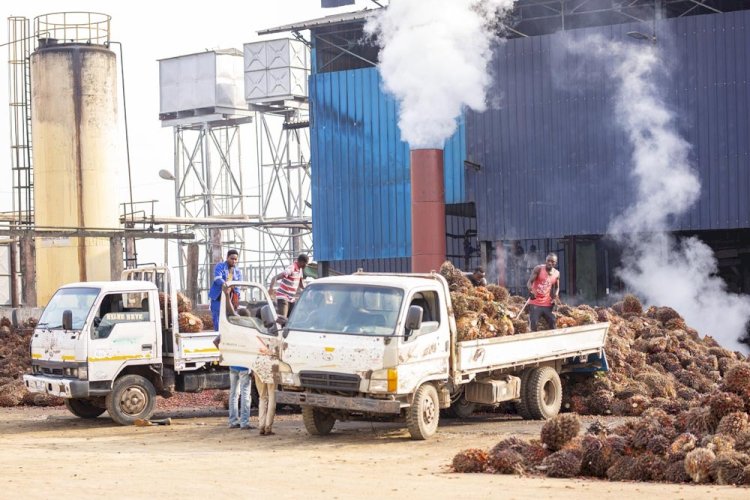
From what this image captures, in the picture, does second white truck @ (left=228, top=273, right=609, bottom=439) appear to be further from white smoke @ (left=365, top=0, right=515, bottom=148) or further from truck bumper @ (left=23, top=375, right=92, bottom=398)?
white smoke @ (left=365, top=0, right=515, bottom=148)

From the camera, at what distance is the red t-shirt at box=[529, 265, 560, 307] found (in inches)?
787

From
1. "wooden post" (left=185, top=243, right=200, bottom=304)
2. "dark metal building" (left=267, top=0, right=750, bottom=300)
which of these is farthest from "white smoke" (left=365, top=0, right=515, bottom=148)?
"wooden post" (left=185, top=243, right=200, bottom=304)

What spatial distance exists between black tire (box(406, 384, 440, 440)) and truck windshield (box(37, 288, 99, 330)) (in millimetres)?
5577

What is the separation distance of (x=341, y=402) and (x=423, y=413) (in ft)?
3.84

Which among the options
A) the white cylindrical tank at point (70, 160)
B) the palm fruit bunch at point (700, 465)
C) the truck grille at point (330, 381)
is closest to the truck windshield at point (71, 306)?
the truck grille at point (330, 381)

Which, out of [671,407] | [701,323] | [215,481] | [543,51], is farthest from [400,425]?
[543,51]

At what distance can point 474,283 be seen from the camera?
20.6 meters

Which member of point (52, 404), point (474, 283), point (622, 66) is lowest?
Result: point (52, 404)

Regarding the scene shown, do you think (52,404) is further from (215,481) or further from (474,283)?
(215,481)

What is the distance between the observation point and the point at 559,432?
43.3ft

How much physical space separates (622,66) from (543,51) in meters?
2.67

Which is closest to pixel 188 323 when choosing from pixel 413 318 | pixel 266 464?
pixel 413 318

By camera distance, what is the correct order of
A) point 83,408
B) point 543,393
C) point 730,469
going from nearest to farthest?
point 730,469
point 543,393
point 83,408

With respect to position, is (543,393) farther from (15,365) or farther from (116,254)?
(116,254)
